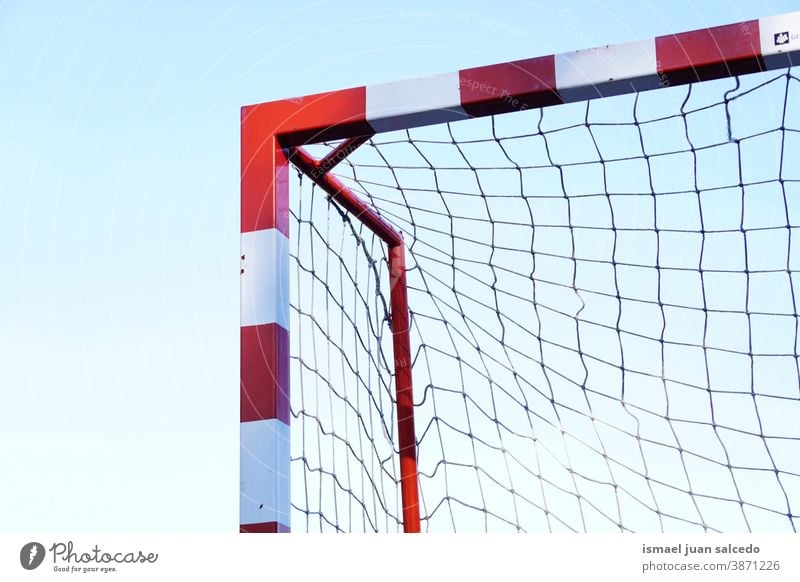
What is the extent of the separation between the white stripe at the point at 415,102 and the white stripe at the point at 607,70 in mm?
231

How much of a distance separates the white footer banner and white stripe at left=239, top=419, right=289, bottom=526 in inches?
14.6

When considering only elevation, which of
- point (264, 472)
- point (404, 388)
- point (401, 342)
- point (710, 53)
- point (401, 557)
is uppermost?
point (710, 53)

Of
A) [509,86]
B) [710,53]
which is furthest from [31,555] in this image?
[710,53]

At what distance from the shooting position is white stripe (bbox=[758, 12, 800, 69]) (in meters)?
2.04

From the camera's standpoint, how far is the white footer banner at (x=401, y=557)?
1675mm

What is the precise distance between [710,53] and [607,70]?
20 cm

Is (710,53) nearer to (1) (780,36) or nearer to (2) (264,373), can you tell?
(1) (780,36)

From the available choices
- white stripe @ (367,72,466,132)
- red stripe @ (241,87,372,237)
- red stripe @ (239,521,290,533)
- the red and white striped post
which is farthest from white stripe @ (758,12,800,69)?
red stripe @ (239,521,290,533)

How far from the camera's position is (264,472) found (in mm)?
2139

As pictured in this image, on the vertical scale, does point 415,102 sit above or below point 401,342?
above

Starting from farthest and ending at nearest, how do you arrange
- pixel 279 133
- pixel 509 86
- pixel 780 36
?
1. pixel 279 133
2. pixel 509 86
3. pixel 780 36

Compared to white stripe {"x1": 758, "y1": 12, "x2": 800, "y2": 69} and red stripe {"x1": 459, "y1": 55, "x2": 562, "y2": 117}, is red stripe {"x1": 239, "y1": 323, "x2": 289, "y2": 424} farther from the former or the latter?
white stripe {"x1": 758, "y1": 12, "x2": 800, "y2": 69}

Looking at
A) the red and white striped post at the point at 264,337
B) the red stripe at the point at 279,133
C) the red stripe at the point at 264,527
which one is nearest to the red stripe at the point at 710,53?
the red stripe at the point at 279,133

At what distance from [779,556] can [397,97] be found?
1.20 meters
